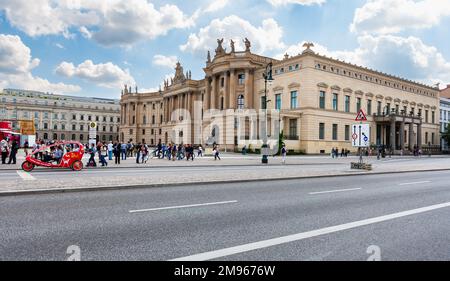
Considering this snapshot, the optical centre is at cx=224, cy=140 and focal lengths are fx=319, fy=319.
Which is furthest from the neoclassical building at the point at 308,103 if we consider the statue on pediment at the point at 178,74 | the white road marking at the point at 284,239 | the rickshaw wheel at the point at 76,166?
the white road marking at the point at 284,239

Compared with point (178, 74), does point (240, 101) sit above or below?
below

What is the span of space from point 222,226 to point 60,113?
404 ft

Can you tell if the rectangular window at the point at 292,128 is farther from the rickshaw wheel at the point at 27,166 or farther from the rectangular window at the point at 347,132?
the rickshaw wheel at the point at 27,166

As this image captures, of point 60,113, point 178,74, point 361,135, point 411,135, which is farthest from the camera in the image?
point 60,113

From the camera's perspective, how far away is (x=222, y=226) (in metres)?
6.03

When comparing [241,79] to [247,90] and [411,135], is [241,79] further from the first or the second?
[411,135]

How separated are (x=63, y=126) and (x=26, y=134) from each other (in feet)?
198

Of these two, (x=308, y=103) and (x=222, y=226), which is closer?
(x=222, y=226)

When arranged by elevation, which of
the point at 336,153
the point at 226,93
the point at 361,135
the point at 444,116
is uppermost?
the point at 226,93

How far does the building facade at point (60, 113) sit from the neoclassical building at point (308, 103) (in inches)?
2214

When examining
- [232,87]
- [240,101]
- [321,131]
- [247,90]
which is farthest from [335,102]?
[232,87]

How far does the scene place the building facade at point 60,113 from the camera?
105750mm

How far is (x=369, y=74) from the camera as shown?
59.9m
